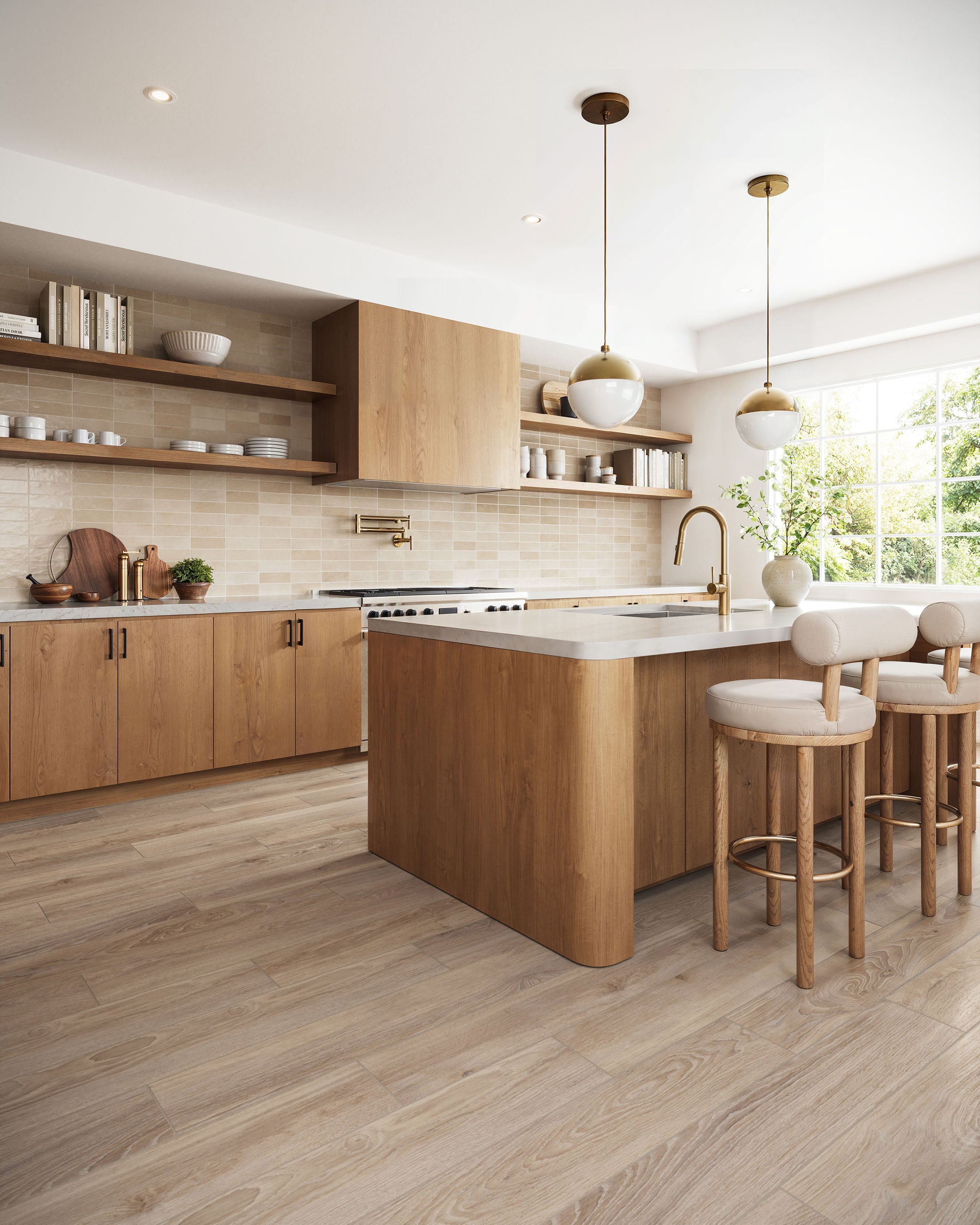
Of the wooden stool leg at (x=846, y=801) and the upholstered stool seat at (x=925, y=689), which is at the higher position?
the upholstered stool seat at (x=925, y=689)

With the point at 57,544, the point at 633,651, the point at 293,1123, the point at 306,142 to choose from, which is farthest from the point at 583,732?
the point at 57,544

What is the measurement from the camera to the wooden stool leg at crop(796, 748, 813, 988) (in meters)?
1.93

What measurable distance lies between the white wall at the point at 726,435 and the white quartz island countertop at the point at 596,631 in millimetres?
3021

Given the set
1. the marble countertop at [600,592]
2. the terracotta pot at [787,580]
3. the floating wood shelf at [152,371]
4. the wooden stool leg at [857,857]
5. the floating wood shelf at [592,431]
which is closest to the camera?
the wooden stool leg at [857,857]

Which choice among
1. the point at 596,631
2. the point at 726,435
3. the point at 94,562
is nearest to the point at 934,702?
the point at 596,631

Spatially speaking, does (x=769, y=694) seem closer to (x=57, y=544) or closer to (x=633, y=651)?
(x=633, y=651)

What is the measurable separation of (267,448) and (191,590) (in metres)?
0.86

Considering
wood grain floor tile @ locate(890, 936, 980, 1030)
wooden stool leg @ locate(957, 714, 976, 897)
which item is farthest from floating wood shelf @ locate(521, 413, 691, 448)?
wood grain floor tile @ locate(890, 936, 980, 1030)

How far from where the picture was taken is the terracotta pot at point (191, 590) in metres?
4.02

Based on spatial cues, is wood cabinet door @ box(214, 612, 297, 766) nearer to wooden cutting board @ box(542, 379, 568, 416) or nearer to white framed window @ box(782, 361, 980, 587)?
wooden cutting board @ box(542, 379, 568, 416)

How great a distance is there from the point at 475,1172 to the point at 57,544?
138 inches

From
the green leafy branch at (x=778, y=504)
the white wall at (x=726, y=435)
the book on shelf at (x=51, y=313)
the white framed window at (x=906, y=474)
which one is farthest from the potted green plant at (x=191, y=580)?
the white framed window at (x=906, y=474)

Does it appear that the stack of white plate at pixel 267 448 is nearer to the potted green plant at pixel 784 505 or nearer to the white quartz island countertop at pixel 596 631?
the white quartz island countertop at pixel 596 631

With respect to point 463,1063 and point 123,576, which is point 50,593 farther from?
point 463,1063
